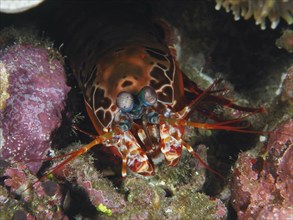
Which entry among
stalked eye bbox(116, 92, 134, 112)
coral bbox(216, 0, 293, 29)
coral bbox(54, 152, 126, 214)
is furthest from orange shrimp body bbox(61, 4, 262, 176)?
coral bbox(216, 0, 293, 29)

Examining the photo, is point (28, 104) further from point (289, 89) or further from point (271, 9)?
point (289, 89)

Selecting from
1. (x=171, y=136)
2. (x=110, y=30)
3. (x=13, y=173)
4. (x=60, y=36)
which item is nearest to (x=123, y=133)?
(x=171, y=136)

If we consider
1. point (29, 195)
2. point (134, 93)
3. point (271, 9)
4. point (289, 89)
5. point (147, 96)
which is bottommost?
point (29, 195)

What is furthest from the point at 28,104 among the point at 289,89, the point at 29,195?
the point at 289,89

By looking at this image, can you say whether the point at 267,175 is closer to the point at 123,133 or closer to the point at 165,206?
the point at 165,206

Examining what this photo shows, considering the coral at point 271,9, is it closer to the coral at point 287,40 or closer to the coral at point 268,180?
the coral at point 268,180

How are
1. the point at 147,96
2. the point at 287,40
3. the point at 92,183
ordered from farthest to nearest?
the point at 287,40 < the point at 92,183 < the point at 147,96
